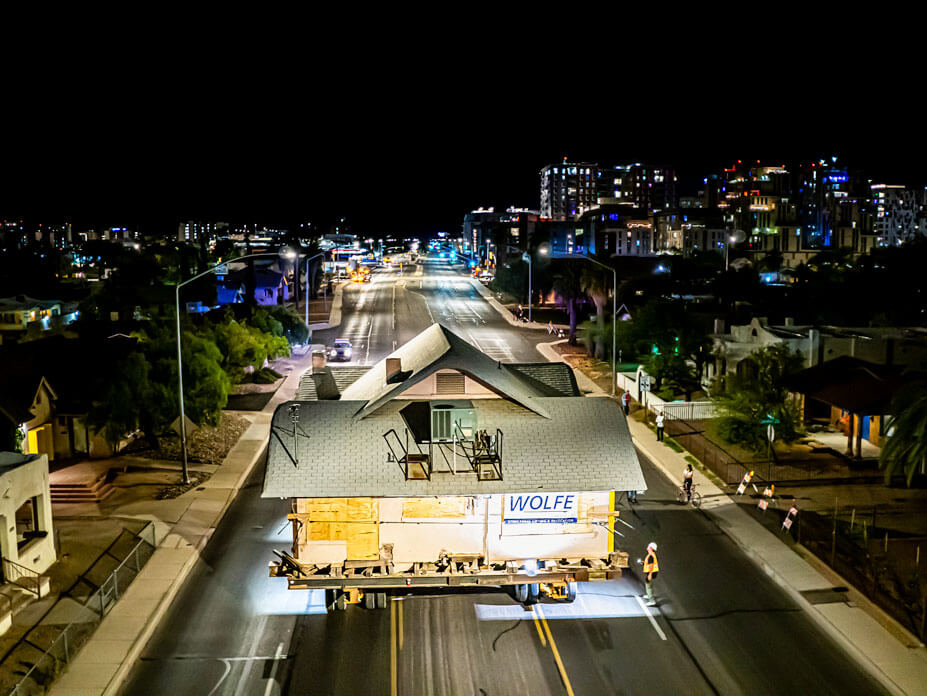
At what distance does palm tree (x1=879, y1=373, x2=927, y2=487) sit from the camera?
71.7 feet

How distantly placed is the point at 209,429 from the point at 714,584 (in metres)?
24.9

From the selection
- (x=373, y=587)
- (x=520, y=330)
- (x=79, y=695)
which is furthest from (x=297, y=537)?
(x=520, y=330)

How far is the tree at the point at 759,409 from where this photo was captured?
3177cm

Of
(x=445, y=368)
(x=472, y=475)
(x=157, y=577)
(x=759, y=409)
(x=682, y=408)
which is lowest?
(x=157, y=577)

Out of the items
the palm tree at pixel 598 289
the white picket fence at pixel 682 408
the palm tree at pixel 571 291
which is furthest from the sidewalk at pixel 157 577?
the palm tree at pixel 571 291

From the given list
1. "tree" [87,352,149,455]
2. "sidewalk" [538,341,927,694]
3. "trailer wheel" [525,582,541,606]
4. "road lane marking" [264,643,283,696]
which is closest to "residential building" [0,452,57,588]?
"road lane marking" [264,643,283,696]

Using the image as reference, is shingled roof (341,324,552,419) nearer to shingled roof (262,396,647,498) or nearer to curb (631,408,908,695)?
shingled roof (262,396,647,498)

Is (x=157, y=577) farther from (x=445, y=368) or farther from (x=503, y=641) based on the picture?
(x=503, y=641)

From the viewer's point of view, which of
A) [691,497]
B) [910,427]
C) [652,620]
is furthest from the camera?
[691,497]

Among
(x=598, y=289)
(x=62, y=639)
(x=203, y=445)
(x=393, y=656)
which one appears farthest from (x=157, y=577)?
(x=598, y=289)

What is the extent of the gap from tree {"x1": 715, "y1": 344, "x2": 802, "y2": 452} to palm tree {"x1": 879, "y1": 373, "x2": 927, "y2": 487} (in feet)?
25.7

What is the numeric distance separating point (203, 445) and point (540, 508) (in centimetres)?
2060

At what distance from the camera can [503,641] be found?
17.3 metres

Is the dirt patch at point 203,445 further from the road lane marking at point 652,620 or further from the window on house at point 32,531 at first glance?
the road lane marking at point 652,620
